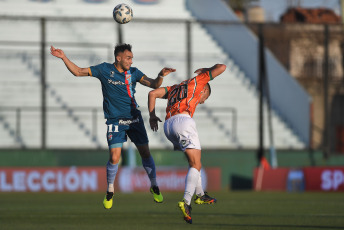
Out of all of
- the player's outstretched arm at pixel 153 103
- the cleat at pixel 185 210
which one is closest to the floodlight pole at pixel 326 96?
the player's outstretched arm at pixel 153 103

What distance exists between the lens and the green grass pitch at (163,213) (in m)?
11.0

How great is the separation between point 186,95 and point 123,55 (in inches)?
51.2

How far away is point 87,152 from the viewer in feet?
72.4

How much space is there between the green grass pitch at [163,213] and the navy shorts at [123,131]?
1.16m

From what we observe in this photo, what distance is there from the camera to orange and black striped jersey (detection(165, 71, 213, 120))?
10.8m

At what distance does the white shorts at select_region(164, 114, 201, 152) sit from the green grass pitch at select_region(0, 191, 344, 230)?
1.11m

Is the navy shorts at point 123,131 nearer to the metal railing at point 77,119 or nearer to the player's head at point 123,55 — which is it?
the player's head at point 123,55

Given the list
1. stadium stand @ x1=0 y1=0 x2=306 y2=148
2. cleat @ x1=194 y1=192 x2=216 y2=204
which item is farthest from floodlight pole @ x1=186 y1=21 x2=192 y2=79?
cleat @ x1=194 y1=192 x2=216 y2=204

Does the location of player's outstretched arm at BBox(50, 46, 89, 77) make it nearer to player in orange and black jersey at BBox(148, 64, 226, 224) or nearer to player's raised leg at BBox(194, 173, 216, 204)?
player in orange and black jersey at BBox(148, 64, 226, 224)

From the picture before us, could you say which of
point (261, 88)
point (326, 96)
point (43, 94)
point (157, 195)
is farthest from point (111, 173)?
point (326, 96)

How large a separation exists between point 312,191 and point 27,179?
7478 mm

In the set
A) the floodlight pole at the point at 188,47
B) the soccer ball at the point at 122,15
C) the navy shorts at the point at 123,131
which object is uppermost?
the floodlight pole at the point at 188,47

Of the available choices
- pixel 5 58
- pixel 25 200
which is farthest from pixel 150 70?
pixel 25 200

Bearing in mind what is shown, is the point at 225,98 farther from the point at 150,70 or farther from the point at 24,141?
the point at 24,141
